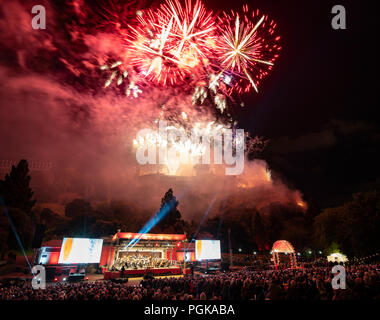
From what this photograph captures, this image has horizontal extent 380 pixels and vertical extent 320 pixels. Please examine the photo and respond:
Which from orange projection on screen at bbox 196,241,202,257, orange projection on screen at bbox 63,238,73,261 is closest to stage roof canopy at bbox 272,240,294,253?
orange projection on screen at bbox 196,241,202,257

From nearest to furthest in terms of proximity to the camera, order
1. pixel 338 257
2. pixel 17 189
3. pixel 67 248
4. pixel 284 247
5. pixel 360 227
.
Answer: pixel 67 248
pixel 284 247
pixel 360 227
pixel 338 257
pixel 17 189

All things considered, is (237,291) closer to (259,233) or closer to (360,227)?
(360,227)

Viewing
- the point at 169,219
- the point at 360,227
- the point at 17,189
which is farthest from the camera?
the point at 169,219

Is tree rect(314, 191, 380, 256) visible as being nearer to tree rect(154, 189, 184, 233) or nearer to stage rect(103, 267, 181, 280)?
stage rect(103, 267, 181, 280)

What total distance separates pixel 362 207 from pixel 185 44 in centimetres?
3720

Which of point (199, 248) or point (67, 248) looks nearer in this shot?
point (67, 248)

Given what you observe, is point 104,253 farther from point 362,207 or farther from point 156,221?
point 362,207

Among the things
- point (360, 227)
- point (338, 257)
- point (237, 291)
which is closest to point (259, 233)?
point (338, 257)

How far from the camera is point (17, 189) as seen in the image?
44125 mm

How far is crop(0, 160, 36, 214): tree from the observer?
42719 mm

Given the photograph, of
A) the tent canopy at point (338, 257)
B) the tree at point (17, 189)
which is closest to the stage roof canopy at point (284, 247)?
the tent canopy at point (338, 257)

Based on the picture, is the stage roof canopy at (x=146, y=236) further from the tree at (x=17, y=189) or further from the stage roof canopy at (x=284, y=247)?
the tree at (x=17, y=189)

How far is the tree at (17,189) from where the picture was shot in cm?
4272
